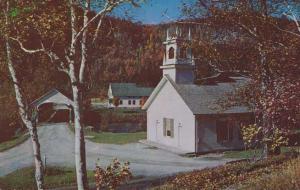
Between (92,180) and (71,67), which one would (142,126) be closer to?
(92,180)

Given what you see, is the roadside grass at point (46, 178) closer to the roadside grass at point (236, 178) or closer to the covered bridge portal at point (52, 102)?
the roadside grass at point (236, 178)

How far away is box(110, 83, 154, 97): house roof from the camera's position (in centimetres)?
8800

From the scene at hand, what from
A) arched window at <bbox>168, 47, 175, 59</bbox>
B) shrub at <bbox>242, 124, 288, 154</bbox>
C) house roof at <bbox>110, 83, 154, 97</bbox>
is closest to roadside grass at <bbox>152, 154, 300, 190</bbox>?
shrub at <bbox>242, 124, 288, 154</bbox>

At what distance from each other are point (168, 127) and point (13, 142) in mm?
14143

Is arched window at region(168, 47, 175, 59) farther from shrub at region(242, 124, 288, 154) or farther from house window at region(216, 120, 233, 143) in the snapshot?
shrub at region(242, 124, 288, 154)

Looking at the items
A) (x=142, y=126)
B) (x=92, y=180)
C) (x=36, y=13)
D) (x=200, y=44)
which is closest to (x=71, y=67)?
(x=36, y=13)

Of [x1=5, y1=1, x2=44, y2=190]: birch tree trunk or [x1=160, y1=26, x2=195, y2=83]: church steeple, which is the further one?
[x1=160, y1=26, x2=195, y2=83]: church steeple

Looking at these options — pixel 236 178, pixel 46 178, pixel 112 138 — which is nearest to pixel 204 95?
pixel 112 138

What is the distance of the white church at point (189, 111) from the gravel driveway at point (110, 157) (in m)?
2.29

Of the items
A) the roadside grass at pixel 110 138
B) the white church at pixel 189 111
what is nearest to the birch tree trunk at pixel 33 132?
the white church at pixel 189 111

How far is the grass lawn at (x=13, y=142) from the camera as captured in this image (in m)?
34.7

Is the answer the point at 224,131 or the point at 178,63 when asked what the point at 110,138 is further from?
the point at 224,131

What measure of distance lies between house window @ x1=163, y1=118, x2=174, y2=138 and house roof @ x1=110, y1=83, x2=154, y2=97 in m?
52.2

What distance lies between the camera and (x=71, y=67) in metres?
14.0
